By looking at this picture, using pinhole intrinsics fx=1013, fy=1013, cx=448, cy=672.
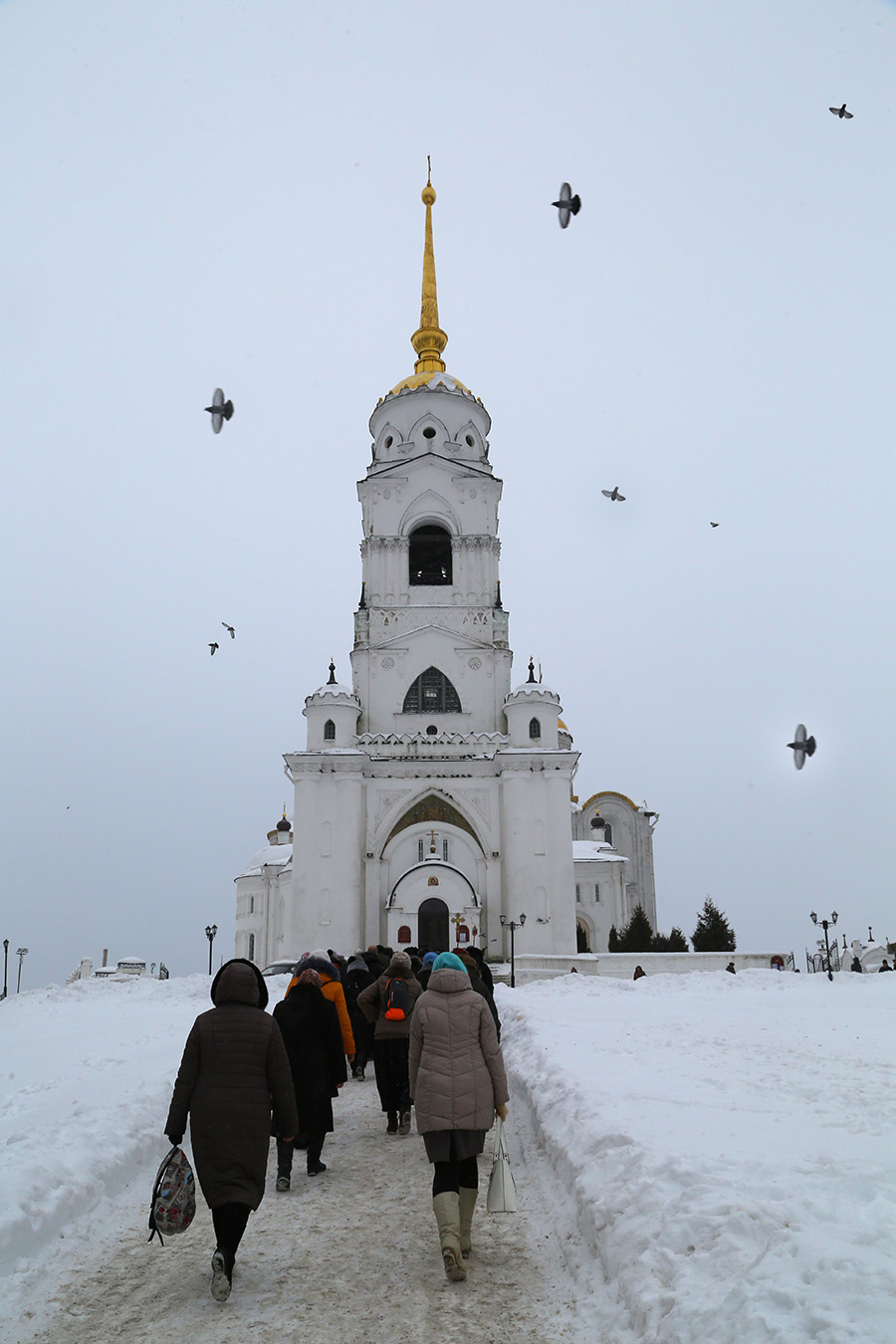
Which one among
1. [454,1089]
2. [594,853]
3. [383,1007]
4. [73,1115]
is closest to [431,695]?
[594,853]

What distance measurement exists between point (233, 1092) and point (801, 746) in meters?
13.3

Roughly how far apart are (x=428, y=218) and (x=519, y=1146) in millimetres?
47675

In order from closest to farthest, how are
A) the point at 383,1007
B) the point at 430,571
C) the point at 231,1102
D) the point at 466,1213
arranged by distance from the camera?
the point at 231,1102
the point at 466,1213
the point at 383,1007
the point at 430,571

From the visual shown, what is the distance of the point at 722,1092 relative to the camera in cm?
867

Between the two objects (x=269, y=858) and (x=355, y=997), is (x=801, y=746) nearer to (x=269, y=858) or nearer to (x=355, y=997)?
(x=355, y=997)

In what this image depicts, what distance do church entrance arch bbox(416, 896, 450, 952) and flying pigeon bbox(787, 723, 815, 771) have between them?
760 inches

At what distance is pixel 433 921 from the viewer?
34250mm

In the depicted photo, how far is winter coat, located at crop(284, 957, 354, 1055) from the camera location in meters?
8.91

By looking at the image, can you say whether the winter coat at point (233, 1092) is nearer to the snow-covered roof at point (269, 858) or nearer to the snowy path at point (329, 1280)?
the snowy path at point (329, 1280)

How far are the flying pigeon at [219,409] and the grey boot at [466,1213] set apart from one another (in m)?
12.8

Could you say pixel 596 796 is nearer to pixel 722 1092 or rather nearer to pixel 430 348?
pixel 430 348

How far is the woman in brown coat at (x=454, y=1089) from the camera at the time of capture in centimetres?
598

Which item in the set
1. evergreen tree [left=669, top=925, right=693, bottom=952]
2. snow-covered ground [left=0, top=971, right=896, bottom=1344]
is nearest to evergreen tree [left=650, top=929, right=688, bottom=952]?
evergreen tree [left=669, top=925, right=693, bottom=952]

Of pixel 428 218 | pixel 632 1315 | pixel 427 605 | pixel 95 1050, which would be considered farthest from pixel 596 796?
pixel 632 1315
